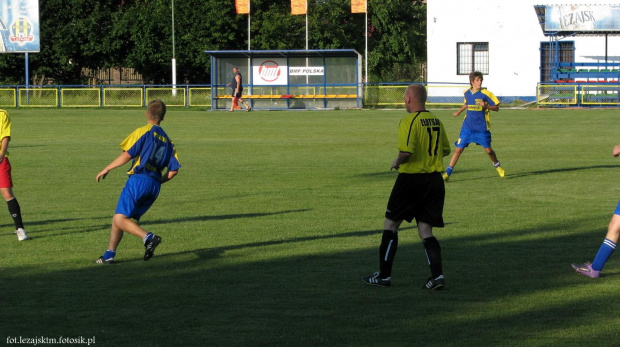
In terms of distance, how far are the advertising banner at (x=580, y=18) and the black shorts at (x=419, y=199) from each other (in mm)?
41896

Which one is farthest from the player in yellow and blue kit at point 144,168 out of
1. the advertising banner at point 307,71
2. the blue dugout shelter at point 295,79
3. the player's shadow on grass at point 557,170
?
the advertising banner at point 307,71

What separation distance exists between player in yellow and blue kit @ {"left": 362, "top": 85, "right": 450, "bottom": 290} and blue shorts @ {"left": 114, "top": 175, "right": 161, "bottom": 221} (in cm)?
229

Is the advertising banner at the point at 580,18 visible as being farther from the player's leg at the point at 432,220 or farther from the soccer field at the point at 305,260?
the player's leg at the point at 432,220

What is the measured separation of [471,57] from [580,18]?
22.3 feet

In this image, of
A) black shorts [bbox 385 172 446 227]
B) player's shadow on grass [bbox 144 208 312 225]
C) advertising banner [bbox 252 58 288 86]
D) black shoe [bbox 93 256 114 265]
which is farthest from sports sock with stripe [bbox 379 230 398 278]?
advertising banner [bbox 252 58 288 86]

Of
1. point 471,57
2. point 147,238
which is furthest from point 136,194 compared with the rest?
point 471,57

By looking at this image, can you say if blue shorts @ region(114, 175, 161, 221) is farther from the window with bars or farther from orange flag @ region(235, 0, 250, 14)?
the window with bars

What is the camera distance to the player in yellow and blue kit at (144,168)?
8219 mm

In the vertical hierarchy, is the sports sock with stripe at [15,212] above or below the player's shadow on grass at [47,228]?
above

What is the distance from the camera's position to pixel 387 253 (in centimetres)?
748

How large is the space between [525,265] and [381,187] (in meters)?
6.58

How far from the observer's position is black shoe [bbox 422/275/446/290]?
735 cm

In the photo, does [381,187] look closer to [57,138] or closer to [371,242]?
[371,242]

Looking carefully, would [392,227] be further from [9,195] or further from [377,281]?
[9,195]
